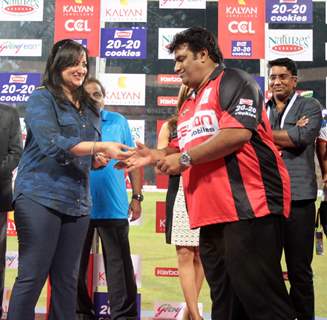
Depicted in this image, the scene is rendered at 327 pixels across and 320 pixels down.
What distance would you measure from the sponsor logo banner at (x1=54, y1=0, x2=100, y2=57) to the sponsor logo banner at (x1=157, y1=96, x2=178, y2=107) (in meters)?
0.61

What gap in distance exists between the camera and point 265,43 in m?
3.94

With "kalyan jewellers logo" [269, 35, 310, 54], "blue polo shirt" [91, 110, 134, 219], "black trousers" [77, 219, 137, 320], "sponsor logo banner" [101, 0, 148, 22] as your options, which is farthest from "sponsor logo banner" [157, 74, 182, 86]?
"black trousers" [77, 219, 137, 320]

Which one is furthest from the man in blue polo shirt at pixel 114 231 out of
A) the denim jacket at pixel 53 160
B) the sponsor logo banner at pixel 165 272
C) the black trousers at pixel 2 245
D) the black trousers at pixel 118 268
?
the denim jacket at pixel 53 160

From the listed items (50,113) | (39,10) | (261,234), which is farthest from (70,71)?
(39,10)

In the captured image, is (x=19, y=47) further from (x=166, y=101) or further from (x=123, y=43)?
(x=166, y=101)

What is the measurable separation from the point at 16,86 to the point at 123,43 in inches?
35.4

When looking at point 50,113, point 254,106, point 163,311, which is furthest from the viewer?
point 163,311

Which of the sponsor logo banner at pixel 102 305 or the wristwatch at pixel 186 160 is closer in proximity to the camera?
the wristwatch at pixel 186 160

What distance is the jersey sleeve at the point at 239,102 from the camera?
1.74 m

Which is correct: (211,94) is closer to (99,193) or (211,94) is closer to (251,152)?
(251,152)

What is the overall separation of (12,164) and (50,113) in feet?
2.94

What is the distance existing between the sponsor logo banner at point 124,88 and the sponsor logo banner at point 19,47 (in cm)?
67

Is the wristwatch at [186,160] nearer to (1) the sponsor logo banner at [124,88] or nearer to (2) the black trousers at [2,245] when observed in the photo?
(2) the black trousers at [2,245]

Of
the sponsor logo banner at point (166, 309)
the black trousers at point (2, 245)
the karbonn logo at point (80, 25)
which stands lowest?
the sponsor logo banner at point (166, 309)
